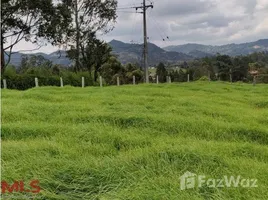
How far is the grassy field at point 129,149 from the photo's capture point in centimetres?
274

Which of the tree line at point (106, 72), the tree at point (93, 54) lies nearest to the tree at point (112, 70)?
the tree line at point (106, 72)

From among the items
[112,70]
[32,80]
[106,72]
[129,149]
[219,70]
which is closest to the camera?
[129,149]

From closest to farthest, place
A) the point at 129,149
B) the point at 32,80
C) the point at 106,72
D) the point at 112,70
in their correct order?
the point at 129,149
the point at 32,80
the point at 106,72
the point at 112,70

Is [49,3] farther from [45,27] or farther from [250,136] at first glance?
[250,136]

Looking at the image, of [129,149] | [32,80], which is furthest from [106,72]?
[129,149]

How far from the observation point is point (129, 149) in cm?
381

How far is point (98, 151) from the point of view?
370 centimetres

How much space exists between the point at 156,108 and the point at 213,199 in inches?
144

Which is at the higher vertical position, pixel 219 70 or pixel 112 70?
pixel 112 70

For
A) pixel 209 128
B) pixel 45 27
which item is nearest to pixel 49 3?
pixel 45 27

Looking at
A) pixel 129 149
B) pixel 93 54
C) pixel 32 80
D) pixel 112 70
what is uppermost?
pixel 93 54

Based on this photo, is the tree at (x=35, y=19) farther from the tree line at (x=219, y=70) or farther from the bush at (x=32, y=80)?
the tree line at (x=219, y=70)

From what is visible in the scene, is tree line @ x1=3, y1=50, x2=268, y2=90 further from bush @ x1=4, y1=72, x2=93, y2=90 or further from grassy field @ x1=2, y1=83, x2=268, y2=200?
grassy field @ x1=2, y1=83, x2=268, y2=200

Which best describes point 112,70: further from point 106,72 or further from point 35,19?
point 35,19
